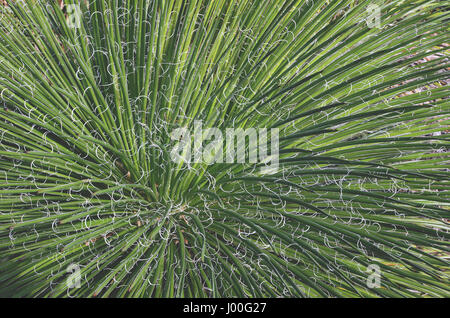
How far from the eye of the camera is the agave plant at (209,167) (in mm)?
806

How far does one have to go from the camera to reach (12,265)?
0.82 m

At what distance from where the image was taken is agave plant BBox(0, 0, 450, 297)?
31.7 inches

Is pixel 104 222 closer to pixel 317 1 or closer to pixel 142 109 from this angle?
pixel 142 109

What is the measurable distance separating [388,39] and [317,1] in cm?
22

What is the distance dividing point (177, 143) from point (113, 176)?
19cm

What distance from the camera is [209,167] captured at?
3.13ft

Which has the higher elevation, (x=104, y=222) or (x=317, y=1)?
(x=317, y=1)

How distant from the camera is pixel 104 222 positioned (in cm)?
86
